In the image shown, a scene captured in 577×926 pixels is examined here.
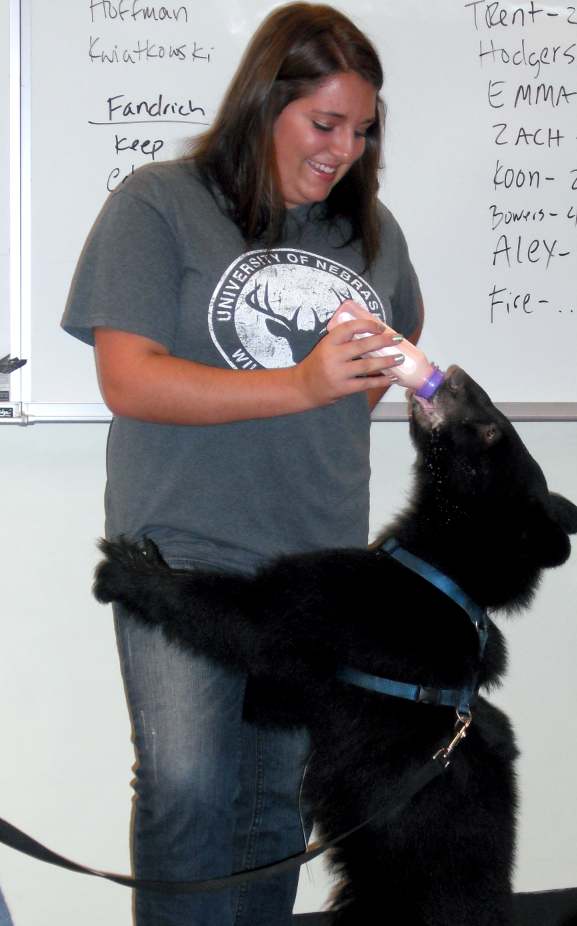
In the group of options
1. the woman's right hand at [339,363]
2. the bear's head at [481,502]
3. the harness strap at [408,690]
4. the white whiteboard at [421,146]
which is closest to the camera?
the woman's right hand at [339,363]

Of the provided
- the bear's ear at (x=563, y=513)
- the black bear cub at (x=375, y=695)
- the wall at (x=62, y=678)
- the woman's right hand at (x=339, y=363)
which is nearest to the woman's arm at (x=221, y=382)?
the woman's right hand at (x=339, y=363)

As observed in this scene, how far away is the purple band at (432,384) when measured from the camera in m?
1.34

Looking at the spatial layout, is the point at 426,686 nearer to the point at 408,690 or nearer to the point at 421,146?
the point at 408,690

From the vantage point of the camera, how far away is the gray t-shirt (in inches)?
48.5

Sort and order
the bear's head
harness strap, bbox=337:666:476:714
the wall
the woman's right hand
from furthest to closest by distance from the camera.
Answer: the wall
the bear's head
harness strap, bbox=337:666:476:714
the woman's right hand

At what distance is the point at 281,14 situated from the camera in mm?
1399

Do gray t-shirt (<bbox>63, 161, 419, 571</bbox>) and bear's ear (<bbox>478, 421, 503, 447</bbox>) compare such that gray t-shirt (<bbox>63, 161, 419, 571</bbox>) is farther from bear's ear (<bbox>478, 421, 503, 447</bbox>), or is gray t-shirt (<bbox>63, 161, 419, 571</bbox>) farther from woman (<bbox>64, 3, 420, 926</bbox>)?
bear's ear (<bbox>478, 421, 503, 447</bbox>)

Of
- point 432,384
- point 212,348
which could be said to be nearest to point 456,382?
point 432,384

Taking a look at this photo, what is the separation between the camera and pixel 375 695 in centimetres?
127

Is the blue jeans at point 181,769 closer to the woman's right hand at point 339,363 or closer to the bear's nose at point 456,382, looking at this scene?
the woman's right hand at point 339,363

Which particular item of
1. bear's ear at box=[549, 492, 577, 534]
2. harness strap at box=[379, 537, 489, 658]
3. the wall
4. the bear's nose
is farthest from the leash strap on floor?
the wall

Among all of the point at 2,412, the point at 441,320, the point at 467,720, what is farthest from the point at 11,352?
the point at 467,720

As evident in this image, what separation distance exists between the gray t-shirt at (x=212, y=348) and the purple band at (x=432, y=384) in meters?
0.16

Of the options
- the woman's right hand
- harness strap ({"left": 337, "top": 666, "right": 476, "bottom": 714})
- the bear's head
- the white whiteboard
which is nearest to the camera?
the woman's right hand
